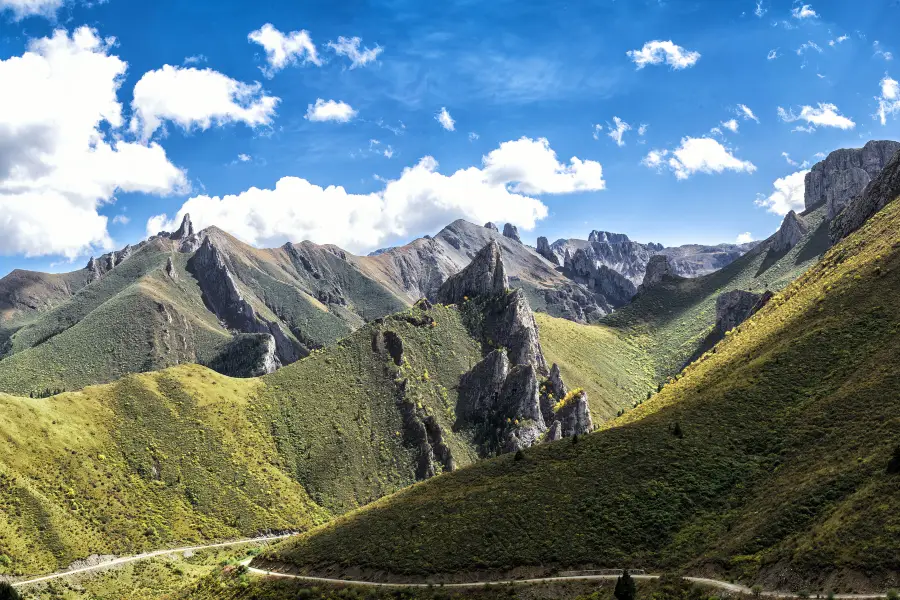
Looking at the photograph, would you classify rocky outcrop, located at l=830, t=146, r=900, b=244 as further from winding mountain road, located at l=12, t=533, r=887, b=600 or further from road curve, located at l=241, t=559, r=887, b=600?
winding mountain road, located at l=12, t=533, r=887, b=600

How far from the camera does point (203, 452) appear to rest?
137250 millimetres

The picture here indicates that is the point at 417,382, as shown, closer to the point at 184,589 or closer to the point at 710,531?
the point at 184,589

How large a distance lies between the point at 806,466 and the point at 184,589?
82.4 meters

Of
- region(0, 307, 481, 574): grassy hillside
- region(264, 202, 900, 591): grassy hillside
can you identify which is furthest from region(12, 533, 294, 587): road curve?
region(264, 202, 900, 591): grassy hillside

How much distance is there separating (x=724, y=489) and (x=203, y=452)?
11583 centimetres

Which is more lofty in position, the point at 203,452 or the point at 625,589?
the point at 203,452

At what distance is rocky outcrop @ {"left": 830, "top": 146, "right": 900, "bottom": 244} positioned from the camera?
436ft

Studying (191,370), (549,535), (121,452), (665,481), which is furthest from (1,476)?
(665,481)

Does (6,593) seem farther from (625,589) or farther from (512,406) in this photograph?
(512,406)

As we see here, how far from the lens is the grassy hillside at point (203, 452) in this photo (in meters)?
105

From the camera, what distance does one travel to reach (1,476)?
101m

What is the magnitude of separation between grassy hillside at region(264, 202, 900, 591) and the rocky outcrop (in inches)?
1892

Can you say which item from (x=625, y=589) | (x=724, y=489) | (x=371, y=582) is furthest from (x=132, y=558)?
(x=724, y=489)

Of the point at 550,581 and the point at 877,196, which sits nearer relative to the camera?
the point at 550,581
